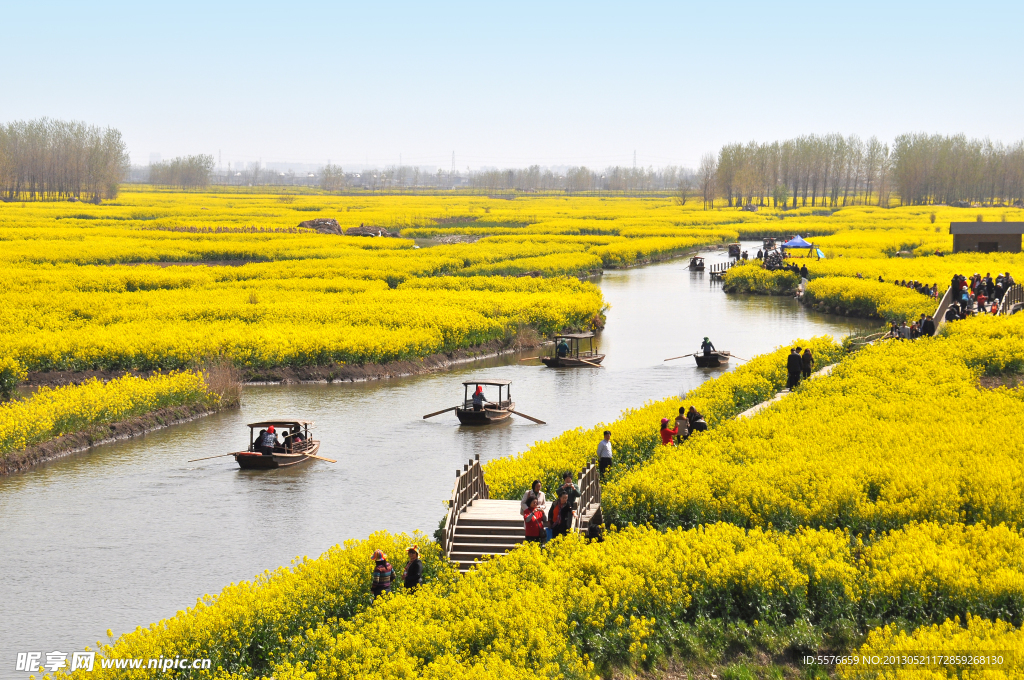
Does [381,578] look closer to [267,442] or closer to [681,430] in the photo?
[681,430]

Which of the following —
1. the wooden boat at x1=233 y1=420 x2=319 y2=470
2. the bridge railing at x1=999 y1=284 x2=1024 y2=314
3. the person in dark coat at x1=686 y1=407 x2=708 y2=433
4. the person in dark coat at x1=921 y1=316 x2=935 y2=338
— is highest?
the bridge railing at x1=999 y1=284 x2=1024 y2=314

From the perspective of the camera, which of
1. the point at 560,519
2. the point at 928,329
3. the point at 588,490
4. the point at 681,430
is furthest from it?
the point at 928,329

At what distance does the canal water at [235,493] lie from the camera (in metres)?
24.7

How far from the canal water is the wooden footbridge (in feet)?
15.2

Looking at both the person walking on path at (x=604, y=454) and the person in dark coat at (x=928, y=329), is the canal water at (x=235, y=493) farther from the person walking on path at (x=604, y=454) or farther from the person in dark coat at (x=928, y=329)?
the person in dark coat at (x=928, y=329)

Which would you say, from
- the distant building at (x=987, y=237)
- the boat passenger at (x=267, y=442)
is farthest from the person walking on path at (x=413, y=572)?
the distant building at (x=987, y=237)

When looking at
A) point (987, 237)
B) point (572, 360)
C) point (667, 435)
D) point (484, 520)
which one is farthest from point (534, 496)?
point (987, 237)

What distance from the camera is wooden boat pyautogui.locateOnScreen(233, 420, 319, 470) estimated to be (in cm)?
3525

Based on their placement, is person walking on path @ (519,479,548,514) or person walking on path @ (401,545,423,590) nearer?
person walking on path @ (401,545,423,590)

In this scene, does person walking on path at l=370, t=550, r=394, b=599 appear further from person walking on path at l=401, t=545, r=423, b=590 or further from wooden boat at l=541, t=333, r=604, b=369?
wooden boat at l=541, t=333, r=604, b=369

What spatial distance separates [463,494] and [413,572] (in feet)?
13.1

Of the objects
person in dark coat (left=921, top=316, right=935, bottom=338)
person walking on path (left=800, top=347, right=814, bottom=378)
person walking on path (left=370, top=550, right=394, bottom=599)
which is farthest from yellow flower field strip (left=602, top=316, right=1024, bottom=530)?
person in dark coat (left=921, top=316, right=935, bottom=338)

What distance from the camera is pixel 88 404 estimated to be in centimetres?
3947

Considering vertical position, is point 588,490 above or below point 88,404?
above
